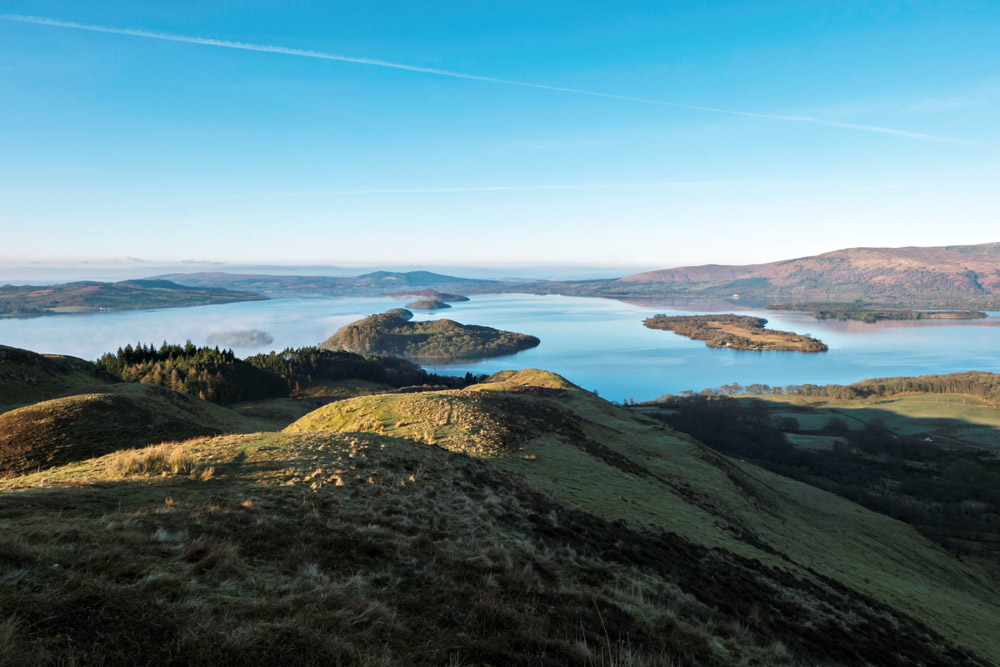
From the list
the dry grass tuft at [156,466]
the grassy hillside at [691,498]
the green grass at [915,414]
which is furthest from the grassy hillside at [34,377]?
the green grass at [915,414]

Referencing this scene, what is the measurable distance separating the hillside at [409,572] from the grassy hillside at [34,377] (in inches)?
1424

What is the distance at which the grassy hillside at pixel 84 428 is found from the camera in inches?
778

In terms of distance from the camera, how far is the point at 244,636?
520 centimetres

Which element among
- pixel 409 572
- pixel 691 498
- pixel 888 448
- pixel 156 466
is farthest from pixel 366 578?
pixel 888 448

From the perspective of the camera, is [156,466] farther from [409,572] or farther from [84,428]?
[84,428]

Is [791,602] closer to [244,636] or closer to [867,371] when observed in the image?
[244,636]

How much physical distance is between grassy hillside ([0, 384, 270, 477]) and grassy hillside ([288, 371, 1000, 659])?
7.63 meters

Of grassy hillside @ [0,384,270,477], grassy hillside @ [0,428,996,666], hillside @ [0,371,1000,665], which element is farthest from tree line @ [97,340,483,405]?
grassy hillside @ [0,428,996,666]

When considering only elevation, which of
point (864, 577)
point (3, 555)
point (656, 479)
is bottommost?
point (864, 577)

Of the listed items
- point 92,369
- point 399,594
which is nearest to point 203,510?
point 399,594

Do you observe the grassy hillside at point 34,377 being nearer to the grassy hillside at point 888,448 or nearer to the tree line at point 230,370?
the tree line at point 230,370

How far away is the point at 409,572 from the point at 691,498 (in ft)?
69.6

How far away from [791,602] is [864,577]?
11.7m

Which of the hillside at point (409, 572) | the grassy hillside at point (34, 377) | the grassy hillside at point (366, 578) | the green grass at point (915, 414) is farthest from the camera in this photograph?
the green grass at point (915, 414)
